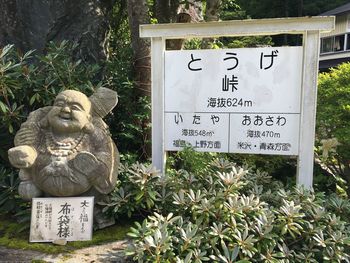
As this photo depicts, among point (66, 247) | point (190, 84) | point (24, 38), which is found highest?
point (24, 38)

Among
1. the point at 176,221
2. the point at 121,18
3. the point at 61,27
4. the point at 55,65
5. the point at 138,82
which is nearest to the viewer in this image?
the point at 176,221

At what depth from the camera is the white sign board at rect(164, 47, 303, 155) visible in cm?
361

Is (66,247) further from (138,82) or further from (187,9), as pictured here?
(187,9)

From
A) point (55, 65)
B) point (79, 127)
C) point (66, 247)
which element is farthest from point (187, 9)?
point (66, 247)

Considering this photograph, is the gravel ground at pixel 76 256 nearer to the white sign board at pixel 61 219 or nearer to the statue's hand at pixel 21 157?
the white sign board at pixel 61 219


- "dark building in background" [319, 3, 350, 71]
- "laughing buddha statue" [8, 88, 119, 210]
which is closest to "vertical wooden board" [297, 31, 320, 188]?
"laughing buddha statue" [8, 88, 119, 210]

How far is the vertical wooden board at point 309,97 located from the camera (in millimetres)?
3531

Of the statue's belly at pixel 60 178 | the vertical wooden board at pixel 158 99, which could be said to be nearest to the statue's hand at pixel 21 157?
the statue's belly at pixel 60 178

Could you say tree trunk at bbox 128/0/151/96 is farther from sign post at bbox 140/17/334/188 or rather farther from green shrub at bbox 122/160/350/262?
green shrub at bbox 122/160/350/262

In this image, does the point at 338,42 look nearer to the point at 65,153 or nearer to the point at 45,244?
the point at 65,153

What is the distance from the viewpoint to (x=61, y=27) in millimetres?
5863

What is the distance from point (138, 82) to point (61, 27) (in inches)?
68.0

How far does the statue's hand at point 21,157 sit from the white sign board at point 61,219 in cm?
32

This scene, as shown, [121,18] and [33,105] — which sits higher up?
[121,18]
